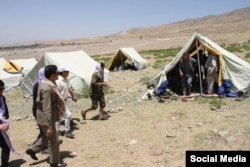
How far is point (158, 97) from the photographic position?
37.4 ft

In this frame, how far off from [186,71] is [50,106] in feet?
22.2

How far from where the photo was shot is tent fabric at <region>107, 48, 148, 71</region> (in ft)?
73.6

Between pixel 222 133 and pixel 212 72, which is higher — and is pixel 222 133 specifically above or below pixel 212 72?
below

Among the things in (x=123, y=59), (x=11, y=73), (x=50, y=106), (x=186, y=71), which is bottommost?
(x=123, y=59)

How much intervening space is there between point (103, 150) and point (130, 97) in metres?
5.39

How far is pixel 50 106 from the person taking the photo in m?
5.43

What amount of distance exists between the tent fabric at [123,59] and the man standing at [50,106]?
1671 centimetres

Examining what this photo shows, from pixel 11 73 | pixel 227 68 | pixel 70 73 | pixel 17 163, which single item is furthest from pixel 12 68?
pixel 17 163

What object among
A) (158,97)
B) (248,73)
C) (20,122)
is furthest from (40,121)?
(248,73)

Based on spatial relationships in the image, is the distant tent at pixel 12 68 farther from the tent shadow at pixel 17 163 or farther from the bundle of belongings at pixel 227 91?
the tent shadow at pixel 17 163

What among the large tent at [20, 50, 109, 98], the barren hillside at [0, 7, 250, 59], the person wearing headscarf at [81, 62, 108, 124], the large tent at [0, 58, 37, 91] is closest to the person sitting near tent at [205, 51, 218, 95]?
the person wearing headscarf at [81, 62, 108, 124]

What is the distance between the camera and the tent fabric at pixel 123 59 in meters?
22.4

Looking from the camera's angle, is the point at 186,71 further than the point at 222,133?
Yes

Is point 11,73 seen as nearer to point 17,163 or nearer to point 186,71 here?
point 186,71
